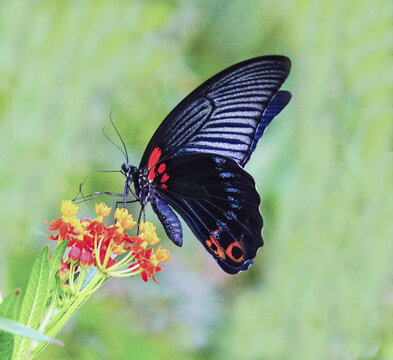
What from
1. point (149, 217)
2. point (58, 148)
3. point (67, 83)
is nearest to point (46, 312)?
point (149, 217)

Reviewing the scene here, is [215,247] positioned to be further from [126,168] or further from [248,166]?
[248,166]

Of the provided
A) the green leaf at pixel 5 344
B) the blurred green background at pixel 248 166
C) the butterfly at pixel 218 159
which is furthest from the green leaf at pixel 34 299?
the blurred green background at pixel 248 166

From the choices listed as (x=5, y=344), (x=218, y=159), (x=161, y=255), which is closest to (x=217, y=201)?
(x=218, y=159)

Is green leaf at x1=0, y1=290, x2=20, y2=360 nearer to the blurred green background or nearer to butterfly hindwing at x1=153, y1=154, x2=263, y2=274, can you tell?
butterfly hindwing at x1=153, y1=154, x2=263, y2=274

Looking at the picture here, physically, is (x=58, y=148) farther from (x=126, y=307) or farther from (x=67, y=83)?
(x=126, y=307)

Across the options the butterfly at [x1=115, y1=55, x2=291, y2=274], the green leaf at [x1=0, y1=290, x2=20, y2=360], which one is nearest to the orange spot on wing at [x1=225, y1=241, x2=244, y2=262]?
the butterfly at [x1=115, y1=55, x2=291, y2=274]

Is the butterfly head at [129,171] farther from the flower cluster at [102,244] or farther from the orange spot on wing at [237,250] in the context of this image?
the flower cluster at [102,244]
